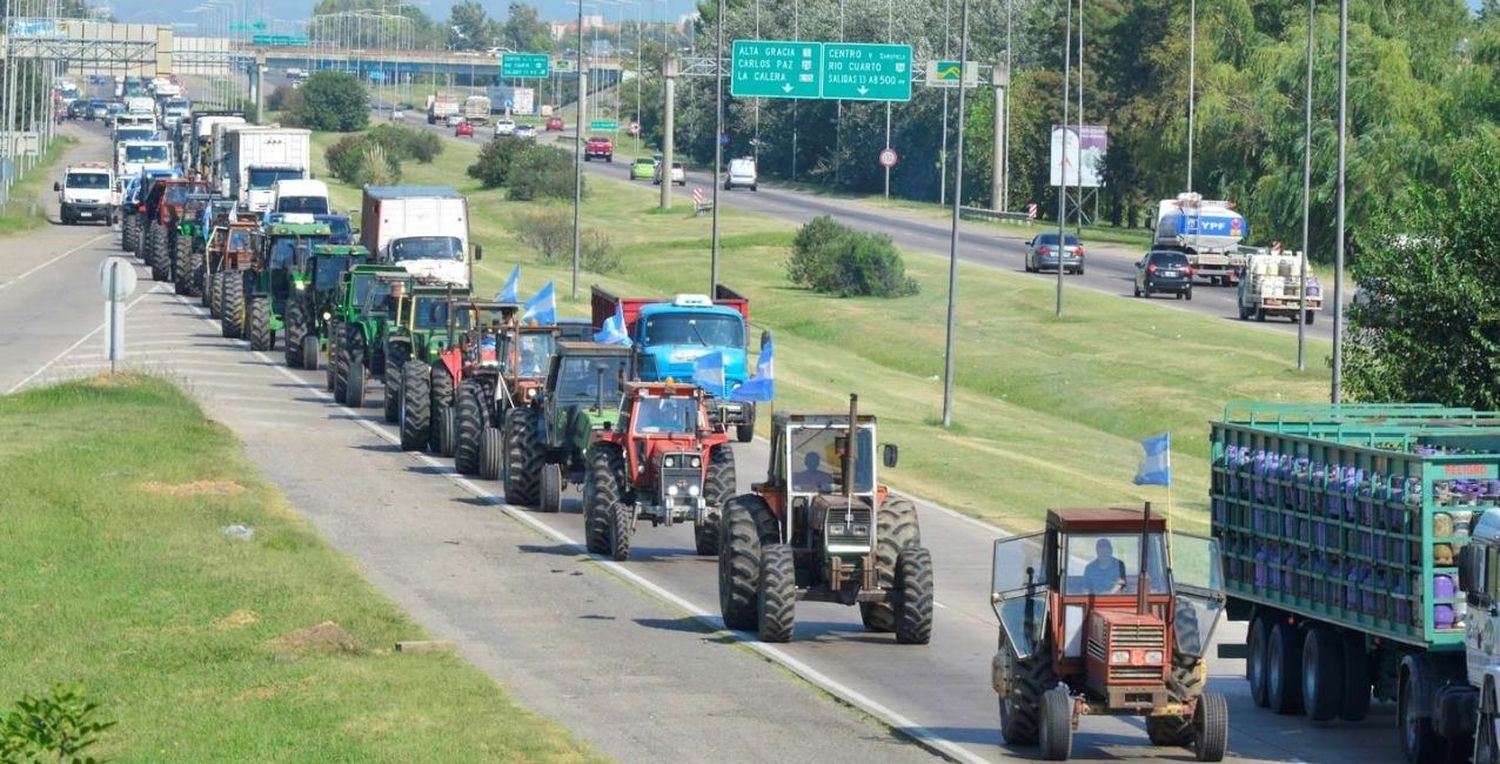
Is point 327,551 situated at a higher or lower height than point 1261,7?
lower

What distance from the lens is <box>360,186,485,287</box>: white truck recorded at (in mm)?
53488

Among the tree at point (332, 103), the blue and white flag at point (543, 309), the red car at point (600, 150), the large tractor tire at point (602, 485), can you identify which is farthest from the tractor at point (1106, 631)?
the tree at point (332, 103)

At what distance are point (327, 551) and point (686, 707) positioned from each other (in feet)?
29.7

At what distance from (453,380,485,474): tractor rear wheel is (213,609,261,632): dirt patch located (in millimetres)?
12765

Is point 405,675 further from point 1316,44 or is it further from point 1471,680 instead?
point 1316,44

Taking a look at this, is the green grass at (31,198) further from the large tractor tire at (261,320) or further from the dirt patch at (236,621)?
the dirt patch at (236,621)

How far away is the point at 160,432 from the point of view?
124 ft

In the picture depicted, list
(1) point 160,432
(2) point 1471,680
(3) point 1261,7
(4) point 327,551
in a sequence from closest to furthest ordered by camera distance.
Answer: (2) point 1471,680 → (4) point 327,551 → (1) point 160,432 → (3) point 1261,7

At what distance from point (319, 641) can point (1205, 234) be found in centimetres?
6803

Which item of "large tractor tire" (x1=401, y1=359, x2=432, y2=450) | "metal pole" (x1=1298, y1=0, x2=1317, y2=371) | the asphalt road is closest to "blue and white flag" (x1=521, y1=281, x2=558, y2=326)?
"large tractor tire" (x1=401, y1=359, x2=432, y2=450)

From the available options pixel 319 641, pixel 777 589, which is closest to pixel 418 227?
pixel 777 589

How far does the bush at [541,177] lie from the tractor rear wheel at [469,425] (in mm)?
76967

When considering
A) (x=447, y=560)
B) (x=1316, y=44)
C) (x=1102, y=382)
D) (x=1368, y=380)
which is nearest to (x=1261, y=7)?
(x=1316, y=44)

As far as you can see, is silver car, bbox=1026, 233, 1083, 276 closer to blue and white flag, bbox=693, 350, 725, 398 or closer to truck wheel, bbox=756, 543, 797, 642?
blue and white flag, bbox=693, 350, 725, 398
